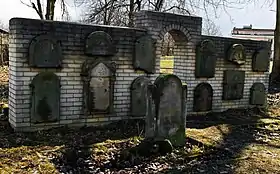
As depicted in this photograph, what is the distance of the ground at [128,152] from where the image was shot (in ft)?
15.7

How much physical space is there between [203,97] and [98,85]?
294cm

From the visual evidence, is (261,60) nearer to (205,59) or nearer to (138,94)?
(205,59)

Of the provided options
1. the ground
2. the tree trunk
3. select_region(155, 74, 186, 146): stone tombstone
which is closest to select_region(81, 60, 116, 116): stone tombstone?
the ground

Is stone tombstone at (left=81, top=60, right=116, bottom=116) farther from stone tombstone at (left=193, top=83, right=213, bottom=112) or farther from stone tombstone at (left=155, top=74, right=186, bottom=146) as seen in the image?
stone tombstone at (left=193, top=83, right=213, bottom=112)

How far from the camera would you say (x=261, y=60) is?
31.2 feet

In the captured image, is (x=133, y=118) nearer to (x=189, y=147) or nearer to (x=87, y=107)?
(x=87, y=107)

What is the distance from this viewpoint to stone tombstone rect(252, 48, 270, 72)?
941cm

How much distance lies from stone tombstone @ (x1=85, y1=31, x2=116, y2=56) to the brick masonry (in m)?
0.11

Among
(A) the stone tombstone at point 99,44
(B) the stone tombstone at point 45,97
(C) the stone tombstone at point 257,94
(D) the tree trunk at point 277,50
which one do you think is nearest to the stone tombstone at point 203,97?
(C) the stone tombstone at point 257,94

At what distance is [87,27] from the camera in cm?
652

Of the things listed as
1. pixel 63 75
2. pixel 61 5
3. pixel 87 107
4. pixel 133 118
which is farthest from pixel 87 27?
pixel 61 5

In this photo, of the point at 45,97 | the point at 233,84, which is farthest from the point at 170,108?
the point at 233,84

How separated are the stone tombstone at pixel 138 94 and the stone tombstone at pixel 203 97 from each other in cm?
162

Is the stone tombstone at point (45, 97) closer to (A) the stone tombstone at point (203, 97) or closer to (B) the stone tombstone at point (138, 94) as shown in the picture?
(B) the stone tombstone at point (138, 94)
